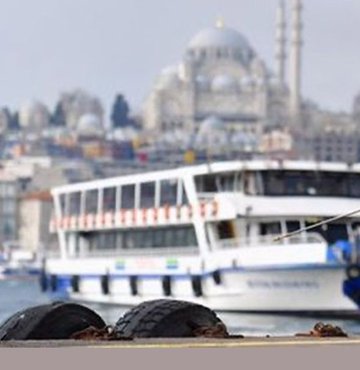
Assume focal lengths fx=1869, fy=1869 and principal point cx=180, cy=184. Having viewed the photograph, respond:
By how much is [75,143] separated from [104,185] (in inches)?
6217

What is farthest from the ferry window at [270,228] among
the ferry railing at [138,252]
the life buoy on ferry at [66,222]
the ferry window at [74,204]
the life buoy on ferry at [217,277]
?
the life buoy on ferry at [66,222]

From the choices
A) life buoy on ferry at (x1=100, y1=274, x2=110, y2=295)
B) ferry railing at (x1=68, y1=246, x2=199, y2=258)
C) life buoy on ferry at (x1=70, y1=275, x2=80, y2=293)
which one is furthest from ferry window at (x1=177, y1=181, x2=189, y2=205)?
life buoy on ferry at (x1=70, y1=275, x2=80, y2=293)

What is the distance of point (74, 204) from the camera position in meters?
38.7

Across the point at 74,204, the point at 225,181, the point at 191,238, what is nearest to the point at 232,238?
the point at 225,181

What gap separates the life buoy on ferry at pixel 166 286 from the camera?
3284 cm

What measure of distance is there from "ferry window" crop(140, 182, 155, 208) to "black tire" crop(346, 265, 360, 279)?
6.16m

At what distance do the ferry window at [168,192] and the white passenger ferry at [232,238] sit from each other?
0.03 meters

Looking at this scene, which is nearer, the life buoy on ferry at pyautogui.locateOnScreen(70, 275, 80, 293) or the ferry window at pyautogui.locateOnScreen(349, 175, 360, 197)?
the ferry window at pyautogui.locateOnScreen(349, 175, 360, 197)

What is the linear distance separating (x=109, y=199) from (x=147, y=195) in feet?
6.29

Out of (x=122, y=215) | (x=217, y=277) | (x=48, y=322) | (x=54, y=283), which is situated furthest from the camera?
(x=54, y=283)

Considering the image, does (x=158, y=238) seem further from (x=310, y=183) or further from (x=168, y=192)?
(x=310, y=183)

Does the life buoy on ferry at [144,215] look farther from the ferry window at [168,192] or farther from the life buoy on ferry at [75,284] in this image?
the life buoy on ferry at [75,284]

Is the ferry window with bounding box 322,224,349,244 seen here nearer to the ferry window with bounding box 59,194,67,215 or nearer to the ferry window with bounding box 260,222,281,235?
the ferry window with bounding box 260,222,281,235

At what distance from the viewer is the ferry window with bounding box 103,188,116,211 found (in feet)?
119
